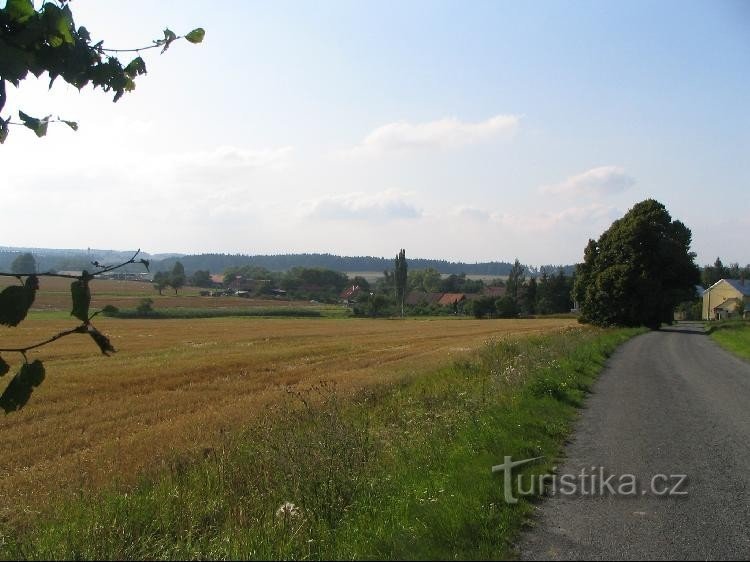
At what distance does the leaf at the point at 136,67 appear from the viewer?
12.7 ft

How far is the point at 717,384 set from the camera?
A: 14.9 metres

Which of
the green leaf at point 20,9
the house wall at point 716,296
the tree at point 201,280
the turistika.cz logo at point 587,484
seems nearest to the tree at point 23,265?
the green leaf at point 20,9

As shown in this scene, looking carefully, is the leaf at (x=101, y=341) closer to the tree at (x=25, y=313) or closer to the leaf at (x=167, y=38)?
the tree at (x=25, y=313)

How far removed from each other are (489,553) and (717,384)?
12560 millimetres

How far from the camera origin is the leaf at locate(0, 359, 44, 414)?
10.4 feet

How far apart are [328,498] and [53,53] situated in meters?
4.21

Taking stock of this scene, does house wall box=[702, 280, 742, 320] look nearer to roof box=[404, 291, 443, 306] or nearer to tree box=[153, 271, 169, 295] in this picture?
roof box=[404, 291, 443, 306]

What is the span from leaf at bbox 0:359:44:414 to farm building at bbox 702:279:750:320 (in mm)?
90612

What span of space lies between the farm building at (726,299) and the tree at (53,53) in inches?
3544

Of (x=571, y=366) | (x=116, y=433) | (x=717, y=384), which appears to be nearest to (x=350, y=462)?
(x=116, y=433)

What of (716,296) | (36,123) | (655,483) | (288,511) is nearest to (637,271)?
(655,483)

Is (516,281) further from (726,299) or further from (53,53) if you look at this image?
(53,53)

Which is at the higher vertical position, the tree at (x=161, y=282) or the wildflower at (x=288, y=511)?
the tree at (x=161, y=282)

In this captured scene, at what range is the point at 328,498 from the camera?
19.4 feet
